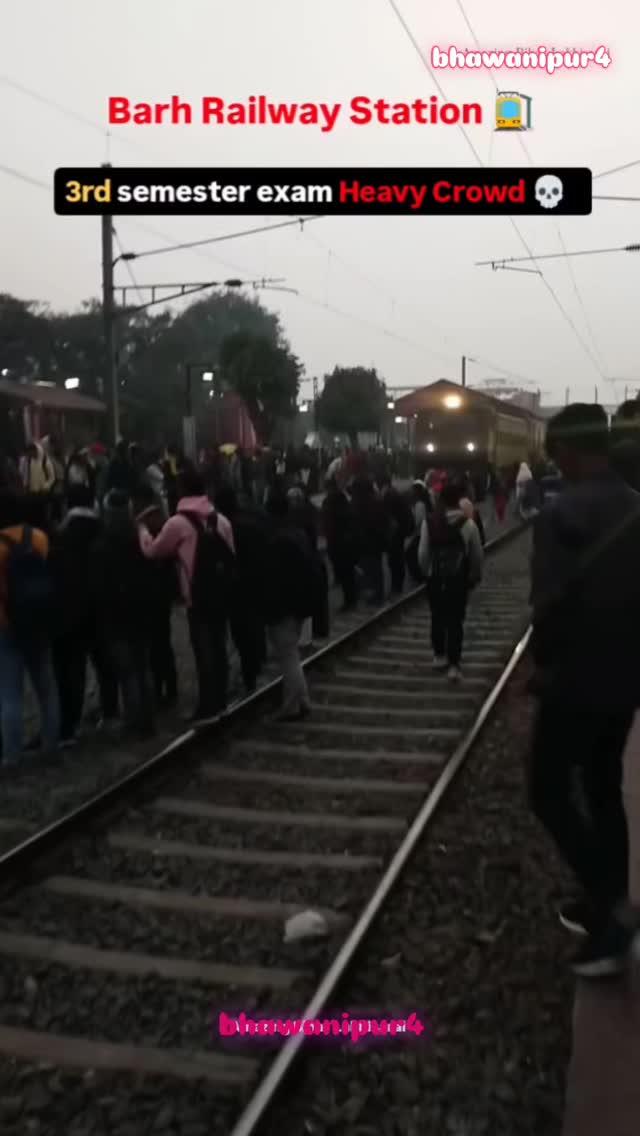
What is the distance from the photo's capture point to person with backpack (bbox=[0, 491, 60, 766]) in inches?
308

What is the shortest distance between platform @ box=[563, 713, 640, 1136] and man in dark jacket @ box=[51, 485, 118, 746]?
15.4 feet

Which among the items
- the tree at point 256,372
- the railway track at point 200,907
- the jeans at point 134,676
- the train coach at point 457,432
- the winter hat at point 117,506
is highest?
the tree at point 256,372

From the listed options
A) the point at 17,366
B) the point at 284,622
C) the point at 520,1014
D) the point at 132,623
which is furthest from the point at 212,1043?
the point at 17,366

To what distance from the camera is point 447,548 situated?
10.9 meters

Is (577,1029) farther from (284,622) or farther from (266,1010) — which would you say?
(284,622)

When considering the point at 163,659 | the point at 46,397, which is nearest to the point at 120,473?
the point at 163,659

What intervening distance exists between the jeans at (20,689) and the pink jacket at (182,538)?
0.98 meters

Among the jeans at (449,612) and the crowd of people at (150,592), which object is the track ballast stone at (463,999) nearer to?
the crowd of people at (150,592)

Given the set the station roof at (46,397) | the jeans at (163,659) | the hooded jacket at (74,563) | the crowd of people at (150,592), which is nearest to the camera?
the crowd of people at (150,592)

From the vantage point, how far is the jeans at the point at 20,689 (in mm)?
8055

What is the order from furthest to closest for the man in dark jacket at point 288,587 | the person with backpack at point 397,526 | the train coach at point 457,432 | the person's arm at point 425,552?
the train coach at point 457,432, the person with backpack at point 397,526, the person's arm at point 425,552, the man in dark jacket at point 288,587

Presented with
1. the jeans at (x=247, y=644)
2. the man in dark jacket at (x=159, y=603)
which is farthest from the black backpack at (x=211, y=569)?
the jeans at (x=247, y=644)

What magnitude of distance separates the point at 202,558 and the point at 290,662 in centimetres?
115

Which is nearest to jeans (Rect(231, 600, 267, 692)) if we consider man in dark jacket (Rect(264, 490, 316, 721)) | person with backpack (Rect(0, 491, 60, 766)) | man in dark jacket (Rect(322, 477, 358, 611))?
man in dark jacket (Rect(264, 490, 316, 721))
